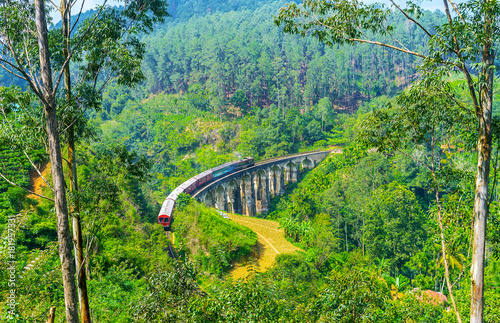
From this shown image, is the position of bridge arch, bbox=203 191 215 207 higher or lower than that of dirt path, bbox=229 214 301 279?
higher

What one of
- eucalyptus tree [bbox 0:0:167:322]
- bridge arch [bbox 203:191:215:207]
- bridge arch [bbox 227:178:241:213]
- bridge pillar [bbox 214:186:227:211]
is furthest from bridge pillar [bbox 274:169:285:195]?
eucalyptus tree [bbox 0:0:167:322]

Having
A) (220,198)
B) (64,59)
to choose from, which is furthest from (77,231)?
(220,198)

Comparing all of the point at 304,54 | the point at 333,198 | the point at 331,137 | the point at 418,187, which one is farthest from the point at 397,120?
the point at 304,54

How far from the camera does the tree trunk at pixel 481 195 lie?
19.2 feet

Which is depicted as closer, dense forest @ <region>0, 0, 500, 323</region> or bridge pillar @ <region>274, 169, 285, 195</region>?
dense forest @ <region>0, 0, 500, 323</region>

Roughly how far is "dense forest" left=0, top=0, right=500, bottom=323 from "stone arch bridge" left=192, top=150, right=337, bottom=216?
1.94 m

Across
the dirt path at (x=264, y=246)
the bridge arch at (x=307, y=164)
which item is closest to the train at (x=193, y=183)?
the dirt path at (x=264, y=246)

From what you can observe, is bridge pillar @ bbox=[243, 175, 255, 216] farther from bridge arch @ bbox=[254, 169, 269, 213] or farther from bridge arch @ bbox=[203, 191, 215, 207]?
bridge arch @ bbox=[203, 191, 215, 207]

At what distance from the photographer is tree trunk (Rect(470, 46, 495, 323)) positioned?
5.84 meters

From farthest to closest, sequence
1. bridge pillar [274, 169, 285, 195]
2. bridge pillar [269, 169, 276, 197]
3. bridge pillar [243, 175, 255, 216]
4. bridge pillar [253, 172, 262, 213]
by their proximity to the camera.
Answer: bridge pillar [274, 169, 285, 195] → bridge pillar [269, 169, 276, 197] → bridge pillar [253, 172, 262, 213] → bridge pillar [243, 175, 255, 216]

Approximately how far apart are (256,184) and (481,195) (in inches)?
1613

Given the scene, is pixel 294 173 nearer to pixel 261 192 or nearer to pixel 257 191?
pixel 261 192

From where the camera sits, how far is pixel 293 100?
73.5 meters

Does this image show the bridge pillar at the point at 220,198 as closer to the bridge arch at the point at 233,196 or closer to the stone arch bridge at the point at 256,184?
the stone arch bridge at the point at 256,184
